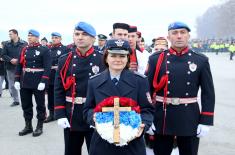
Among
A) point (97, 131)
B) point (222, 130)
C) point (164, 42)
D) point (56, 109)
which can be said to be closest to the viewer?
point (97, 131)

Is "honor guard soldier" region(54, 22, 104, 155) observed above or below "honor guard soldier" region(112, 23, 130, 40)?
below

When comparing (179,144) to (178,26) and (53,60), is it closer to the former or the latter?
(178,26)

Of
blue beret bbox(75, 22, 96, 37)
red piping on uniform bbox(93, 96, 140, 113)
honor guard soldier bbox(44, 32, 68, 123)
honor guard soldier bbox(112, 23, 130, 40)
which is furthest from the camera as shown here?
honor guard soldier bbox(44, 32, 68, 123)

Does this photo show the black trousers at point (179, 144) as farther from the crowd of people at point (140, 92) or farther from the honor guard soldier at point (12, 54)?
the honor guard soldier at point (12, 54)

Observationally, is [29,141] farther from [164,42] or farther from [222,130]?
[222,130]

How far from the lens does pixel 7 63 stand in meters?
11.4

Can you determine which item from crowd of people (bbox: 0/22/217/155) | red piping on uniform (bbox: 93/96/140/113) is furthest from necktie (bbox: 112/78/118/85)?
red piping on uniform (bbox: 93/96/140/113)

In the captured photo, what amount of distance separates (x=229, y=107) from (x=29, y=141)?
5899 millimetres

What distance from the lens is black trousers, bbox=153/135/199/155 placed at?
4.37 m

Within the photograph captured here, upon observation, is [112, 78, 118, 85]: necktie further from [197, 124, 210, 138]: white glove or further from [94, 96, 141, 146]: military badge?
[197, 124, 210, 138]: white glove

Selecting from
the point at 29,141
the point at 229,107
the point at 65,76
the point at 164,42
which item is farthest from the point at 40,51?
the point at 229,107

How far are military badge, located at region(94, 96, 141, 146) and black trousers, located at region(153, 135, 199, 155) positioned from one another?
1.16 m

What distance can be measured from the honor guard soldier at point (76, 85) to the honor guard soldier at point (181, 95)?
0.81 meters

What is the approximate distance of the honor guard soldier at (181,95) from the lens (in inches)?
169
